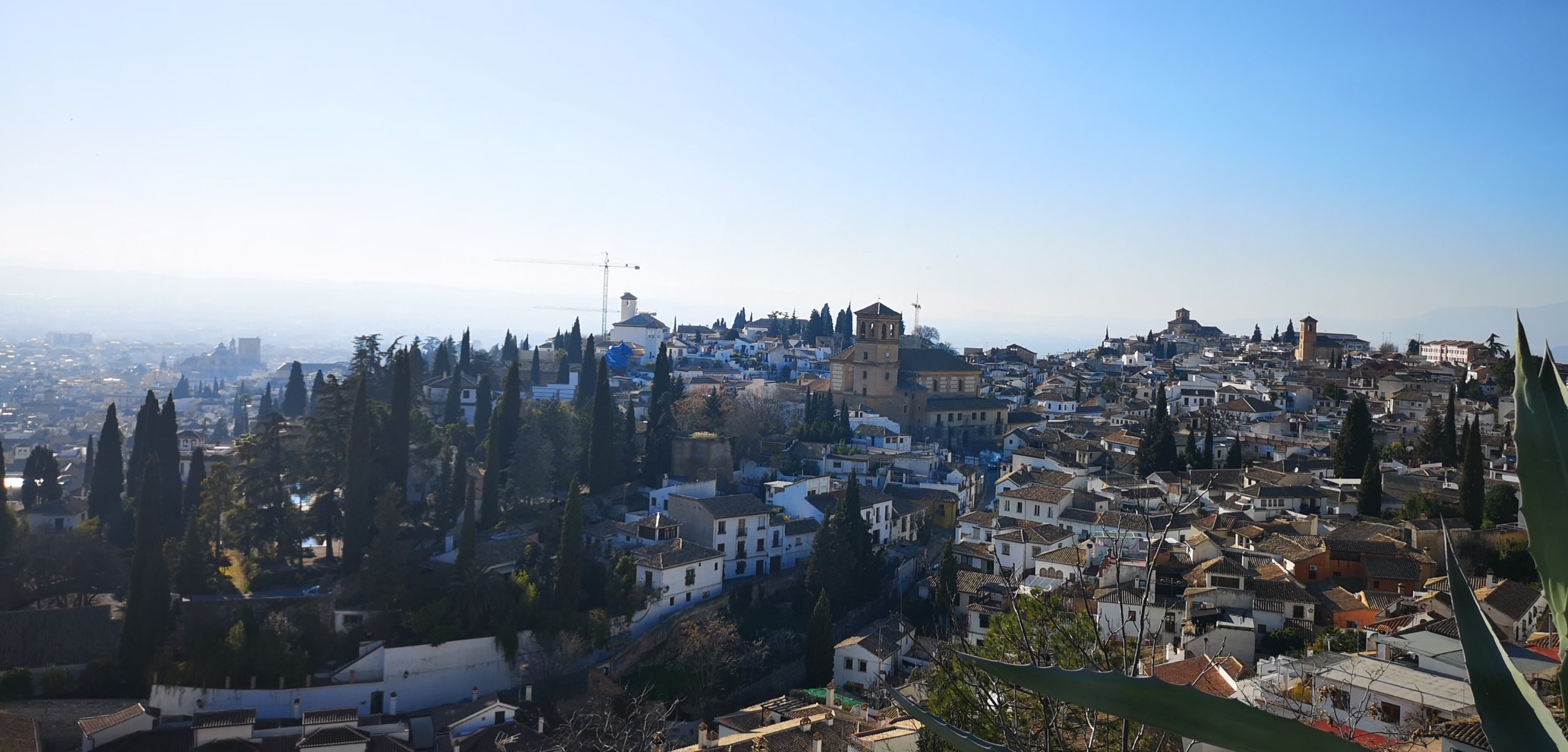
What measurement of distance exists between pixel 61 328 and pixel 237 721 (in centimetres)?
13827

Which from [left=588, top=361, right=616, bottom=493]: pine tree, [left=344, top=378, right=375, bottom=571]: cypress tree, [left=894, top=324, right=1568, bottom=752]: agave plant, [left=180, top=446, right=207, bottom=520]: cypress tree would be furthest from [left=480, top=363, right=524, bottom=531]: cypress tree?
[left=894, top=324, right=1568, bottom=752]: agave plant

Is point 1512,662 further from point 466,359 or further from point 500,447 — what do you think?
point 466,359

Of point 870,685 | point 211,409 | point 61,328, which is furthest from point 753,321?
point 61,328

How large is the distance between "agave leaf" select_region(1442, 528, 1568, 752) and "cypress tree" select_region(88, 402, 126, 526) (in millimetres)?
23917

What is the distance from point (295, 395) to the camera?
119ft

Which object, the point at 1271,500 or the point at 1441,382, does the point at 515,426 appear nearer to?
the point at 1271,500

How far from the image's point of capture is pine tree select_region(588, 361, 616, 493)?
23453mm

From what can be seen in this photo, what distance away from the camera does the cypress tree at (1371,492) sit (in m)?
20.8

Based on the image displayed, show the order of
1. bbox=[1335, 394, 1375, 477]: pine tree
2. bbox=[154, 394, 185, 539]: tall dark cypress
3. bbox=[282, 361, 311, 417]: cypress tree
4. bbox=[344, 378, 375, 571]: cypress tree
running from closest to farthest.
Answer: bbox=[344, 378, 375, 571]: cypress tree
bbox=[154, 394, 185, 539]: tall dark cypress
bbox=[1335, 394, 1375, 477]: pine tree
bbox=[282, 361, 311, 417]: cypress tree

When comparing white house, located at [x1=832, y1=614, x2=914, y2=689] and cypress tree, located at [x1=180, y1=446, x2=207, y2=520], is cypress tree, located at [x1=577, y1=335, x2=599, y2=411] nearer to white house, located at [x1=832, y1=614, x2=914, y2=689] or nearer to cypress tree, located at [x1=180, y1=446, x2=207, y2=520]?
cypress tree, located at [x1=180, y1=446, x2=207, y2=520]

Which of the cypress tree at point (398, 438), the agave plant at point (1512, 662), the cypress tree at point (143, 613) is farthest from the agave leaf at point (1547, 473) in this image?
the cypress tree at point (398, 438)

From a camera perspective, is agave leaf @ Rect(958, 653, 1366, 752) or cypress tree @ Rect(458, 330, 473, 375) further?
cypress tree @ Rect(458, 330, 473, 375)

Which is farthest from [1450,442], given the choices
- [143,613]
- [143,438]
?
[143,438]

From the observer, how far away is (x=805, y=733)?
43.2ft
